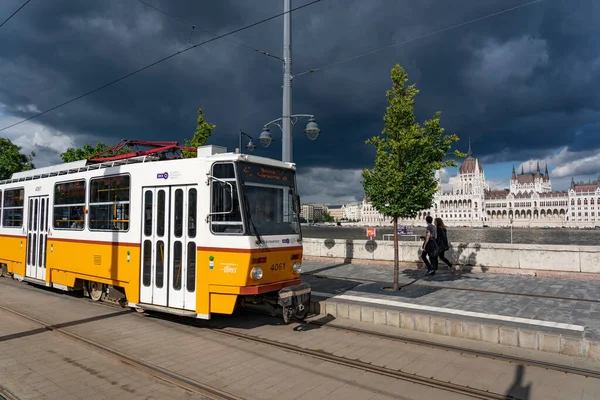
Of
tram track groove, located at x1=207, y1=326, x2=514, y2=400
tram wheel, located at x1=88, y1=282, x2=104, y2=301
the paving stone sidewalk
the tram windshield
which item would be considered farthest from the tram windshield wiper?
tram wheel, located at x1=88, y1=282, x2=104, y2=301

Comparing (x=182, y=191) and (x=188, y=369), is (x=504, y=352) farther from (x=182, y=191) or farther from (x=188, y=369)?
(x=182, y=191)

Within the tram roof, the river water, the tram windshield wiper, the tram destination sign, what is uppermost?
the tram roof

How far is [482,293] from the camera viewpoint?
10.7 m

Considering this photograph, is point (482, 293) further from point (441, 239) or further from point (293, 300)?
point (293, 300)

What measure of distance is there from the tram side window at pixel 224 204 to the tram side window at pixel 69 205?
4865 millimetres

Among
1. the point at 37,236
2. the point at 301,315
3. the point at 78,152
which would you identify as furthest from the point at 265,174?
the point at 78,152

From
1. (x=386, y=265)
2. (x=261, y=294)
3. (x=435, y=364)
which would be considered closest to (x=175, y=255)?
(x=261, y=294)

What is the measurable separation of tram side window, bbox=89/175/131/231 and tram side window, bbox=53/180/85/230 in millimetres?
557

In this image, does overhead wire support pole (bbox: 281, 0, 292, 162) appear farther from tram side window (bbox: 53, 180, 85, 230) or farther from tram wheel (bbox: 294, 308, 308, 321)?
tram side window (bbox: 53, 180, 85, 230)

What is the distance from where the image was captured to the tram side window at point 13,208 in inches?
530

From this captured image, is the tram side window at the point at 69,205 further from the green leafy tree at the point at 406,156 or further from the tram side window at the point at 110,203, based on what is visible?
the green leafy tree at the point at 406,156

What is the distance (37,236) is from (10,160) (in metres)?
39.8

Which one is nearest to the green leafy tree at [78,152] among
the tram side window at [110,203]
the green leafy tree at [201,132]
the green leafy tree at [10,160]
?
the green leafy tree at [10,160]

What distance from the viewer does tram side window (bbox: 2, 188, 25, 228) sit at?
1345cm
